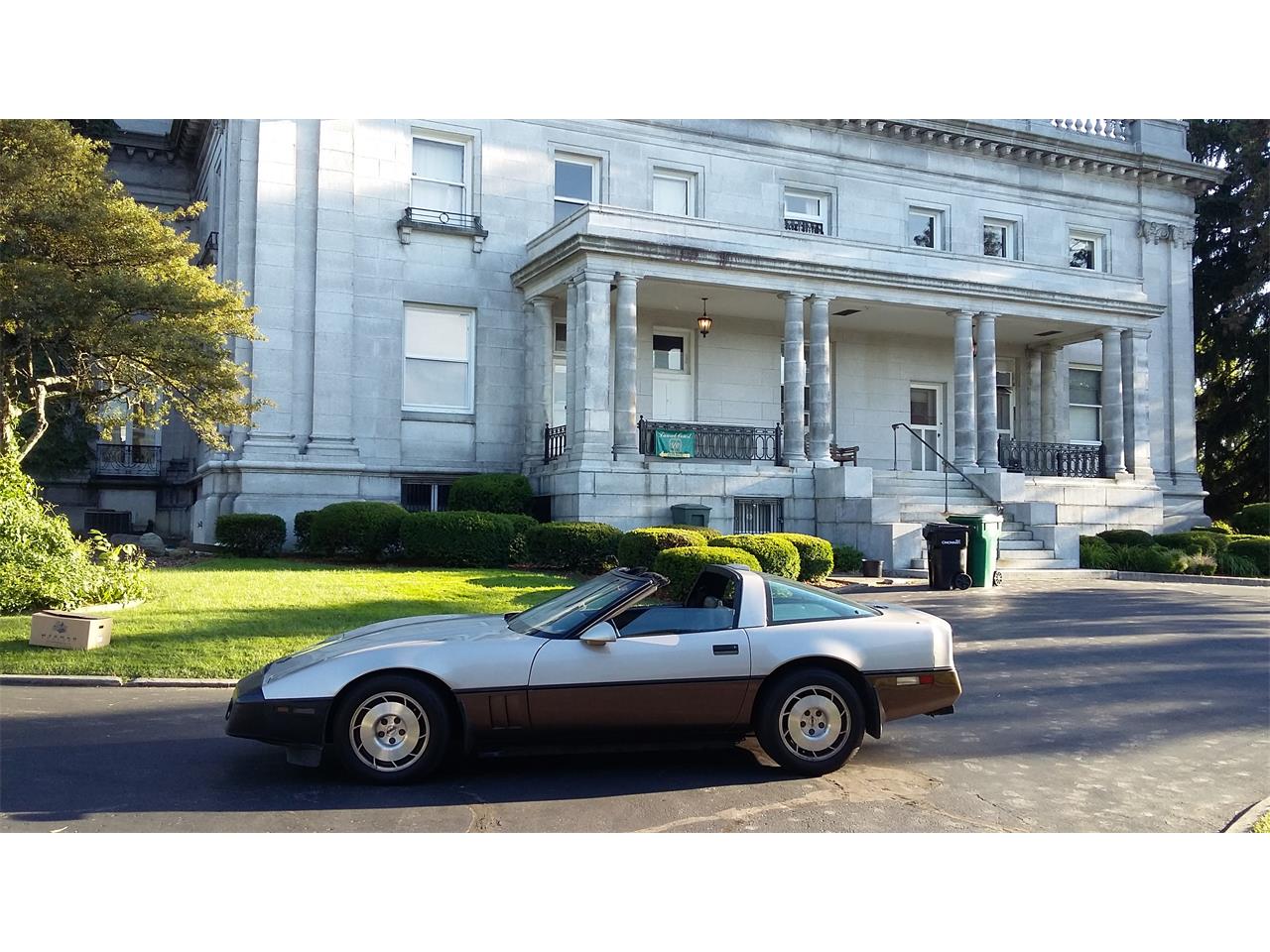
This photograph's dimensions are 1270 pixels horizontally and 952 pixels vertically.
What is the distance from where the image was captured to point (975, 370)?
23953mm

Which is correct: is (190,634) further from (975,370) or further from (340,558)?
(975,370)

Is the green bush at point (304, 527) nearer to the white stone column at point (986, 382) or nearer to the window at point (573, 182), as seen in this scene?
the window at point (573, 182)

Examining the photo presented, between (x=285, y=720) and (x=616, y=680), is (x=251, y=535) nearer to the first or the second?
(x=285, y=720)

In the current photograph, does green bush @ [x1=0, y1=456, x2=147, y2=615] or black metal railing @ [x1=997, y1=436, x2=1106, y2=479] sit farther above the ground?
black metal railing @ [x1=997, y1=436, x2=1106, y2=479]

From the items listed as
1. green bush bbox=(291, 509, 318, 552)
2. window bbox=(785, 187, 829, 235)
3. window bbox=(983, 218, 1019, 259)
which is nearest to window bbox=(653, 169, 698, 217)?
window bbox=(785, 187, 829, 235)

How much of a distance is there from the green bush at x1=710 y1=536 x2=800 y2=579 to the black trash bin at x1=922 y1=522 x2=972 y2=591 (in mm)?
2756

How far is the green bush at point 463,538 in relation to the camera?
16.8 meters

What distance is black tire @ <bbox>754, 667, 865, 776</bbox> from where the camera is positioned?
19.6 feet

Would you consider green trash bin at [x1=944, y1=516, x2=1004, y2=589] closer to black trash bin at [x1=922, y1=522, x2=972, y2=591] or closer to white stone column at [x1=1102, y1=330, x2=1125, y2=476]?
black trash bin at [x1=922, y1=522, x2=972, y2=591]

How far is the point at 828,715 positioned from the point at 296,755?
315 centimetres

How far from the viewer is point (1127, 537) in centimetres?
2108

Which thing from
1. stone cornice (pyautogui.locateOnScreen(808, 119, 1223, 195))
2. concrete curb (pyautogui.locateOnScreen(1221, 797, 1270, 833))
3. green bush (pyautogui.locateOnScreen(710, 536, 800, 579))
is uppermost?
stone cornice (pyautogui.locateOnScreen(808, 119, 1223, 195))

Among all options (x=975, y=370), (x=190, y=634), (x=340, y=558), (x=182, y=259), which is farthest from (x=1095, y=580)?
(x=182, y=259)

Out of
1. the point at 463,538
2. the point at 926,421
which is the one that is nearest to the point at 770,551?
the point at 463,538
